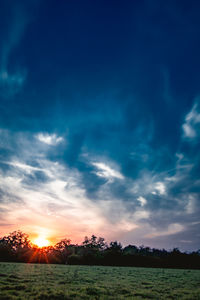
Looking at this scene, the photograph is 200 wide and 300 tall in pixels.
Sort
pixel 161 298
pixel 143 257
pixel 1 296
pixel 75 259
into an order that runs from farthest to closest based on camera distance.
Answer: pixel 143 257, pixel 75 259, pixel 161 298, pixel 1 296

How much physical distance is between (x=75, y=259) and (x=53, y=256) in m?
7.95

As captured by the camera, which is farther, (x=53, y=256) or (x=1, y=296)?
(x=53, y=256)

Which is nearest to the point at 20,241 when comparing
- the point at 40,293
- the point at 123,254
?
the point at 123,254

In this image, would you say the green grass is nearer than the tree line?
Yes

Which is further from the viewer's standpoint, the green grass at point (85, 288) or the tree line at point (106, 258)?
the tree line at point (106, 258)

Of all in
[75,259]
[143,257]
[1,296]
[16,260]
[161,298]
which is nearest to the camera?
[1,296]

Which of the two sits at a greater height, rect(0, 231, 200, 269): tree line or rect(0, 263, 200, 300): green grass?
rect(0, 263, 200, 300): green grass

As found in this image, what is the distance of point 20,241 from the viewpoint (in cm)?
12394

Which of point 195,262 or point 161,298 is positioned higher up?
point 161,298

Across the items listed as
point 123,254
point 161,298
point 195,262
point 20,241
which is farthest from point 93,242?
point 161,298

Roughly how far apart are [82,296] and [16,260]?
57.8 m

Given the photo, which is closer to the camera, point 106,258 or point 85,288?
point 85,288

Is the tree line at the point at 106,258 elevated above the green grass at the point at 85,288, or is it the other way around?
the green grass at the point at 85,288

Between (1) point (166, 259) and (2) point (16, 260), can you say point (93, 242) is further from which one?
(2) point (16, 260)
